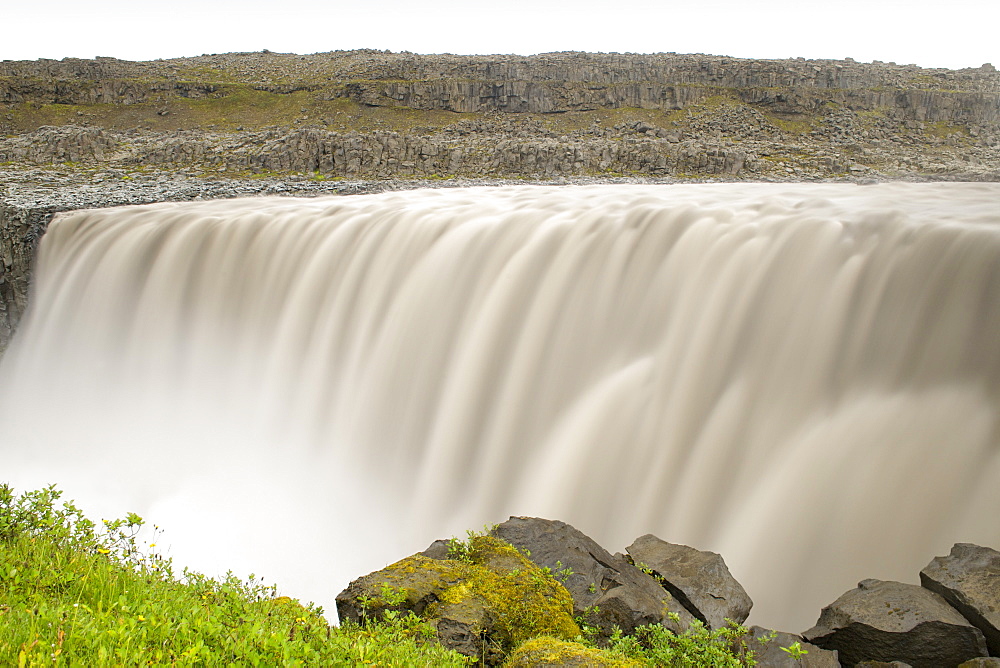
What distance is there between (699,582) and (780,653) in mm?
633

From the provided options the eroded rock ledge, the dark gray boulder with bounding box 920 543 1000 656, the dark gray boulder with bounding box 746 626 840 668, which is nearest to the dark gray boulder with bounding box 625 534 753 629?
the eroded rock ledge

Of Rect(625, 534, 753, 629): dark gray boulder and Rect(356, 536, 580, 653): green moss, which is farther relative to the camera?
Rect(625, 534, 753, 629): dark gray boulder

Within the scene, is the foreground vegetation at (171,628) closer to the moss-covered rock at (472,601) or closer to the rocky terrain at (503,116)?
the moss-covered rock at (472,601)

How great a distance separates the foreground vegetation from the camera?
231cm

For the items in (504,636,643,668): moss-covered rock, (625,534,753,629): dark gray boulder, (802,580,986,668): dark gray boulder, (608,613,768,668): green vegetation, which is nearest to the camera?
(504,636,643,668): moss-covered rock

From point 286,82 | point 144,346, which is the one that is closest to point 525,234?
point 144,346

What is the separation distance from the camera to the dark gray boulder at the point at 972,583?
3.35 meters

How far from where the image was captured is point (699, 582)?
389 cm

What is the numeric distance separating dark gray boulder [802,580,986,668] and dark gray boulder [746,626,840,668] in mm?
132

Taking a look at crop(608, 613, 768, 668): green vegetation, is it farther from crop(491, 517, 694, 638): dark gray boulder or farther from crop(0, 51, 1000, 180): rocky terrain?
crop(0, 51, 1000, 180): rocky terrain

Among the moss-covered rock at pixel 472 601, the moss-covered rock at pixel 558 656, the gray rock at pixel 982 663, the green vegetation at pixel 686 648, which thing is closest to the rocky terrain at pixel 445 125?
the moss-covered rock at pixel 472 601

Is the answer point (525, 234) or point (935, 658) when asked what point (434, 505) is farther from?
point (935, 658)

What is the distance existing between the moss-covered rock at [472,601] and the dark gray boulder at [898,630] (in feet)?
→ 4.69

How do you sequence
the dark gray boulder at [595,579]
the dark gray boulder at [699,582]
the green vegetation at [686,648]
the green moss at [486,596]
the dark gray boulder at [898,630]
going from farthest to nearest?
the dark gray boulder at [699,582] → the dark gray boulder at [595,579] → the dark gray boulder at [898,630] → the green moss at [486,596] → the green vegetation at [686,648]
